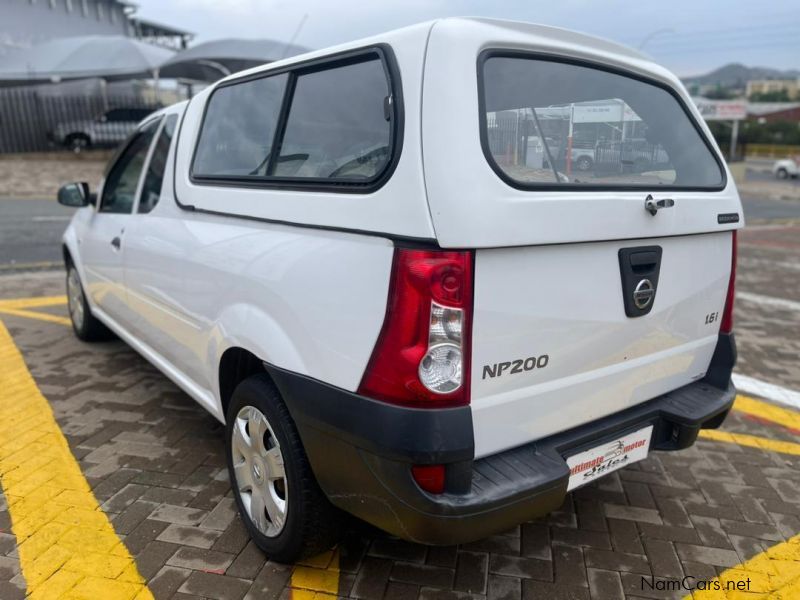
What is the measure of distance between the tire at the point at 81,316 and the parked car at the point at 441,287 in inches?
92.0

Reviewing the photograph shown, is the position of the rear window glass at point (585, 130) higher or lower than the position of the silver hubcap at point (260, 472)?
higher

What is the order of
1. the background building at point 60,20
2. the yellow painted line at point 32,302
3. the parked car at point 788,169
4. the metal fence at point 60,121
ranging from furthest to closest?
the parked car at point 788,169, the background building at point 60,20, the metal fence at point 60,121, the yellow painted line at point 32,302

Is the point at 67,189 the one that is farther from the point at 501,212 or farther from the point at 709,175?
the point at 709,175

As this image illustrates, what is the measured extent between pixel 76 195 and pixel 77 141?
21.5 m

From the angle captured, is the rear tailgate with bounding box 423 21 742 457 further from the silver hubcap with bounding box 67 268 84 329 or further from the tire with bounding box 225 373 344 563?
the silver hubcap with bounding box 67 268 84 329

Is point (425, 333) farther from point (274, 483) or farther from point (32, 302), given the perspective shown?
point (32, 302)

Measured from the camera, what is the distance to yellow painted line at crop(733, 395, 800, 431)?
394 cm

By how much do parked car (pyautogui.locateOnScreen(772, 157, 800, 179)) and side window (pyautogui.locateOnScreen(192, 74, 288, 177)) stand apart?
1541 inches

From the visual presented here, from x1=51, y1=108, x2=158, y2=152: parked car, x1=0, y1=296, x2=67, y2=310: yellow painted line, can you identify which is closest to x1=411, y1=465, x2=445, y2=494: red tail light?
x1=0, y1=296, x2=67, y2=310: yellow painted line

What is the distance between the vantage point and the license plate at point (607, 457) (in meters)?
2.26

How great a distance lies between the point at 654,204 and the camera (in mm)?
2230

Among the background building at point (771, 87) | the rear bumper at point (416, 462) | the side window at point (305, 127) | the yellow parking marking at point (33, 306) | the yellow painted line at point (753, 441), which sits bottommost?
the yellow painted line at point (753, 441)

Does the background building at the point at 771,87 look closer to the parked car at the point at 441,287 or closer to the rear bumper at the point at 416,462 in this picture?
the parked car at the point at 441,287

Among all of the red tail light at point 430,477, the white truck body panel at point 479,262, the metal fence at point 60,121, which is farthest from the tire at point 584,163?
the metal fence at point 60,121
